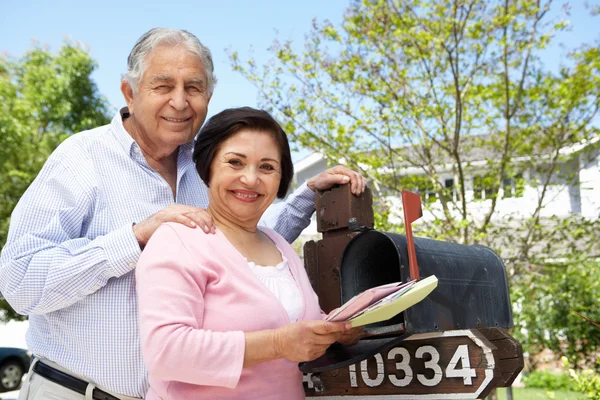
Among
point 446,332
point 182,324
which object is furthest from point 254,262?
point 446,332

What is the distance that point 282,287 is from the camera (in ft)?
5.70

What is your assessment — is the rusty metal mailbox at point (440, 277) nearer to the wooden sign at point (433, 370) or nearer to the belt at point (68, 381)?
the wooden sign at point (433, 370)

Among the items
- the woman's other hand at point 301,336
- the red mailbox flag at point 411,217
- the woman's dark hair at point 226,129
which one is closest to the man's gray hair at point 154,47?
the woman's dark hair at point 226,129

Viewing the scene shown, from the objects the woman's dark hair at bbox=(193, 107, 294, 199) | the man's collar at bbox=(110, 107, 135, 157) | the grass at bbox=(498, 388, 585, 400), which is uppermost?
the man's collar at bbox=(110, 107, 135, 157)

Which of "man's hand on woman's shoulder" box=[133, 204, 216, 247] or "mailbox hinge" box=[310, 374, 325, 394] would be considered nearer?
"man's hand on woman's shoulder" box=[133, 204, 216, 247]

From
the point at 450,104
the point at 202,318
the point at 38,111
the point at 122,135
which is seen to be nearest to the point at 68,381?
the point at 202,318

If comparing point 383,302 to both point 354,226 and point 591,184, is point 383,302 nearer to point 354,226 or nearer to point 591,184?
point 354,226

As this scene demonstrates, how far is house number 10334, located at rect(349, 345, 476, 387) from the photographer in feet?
6.07

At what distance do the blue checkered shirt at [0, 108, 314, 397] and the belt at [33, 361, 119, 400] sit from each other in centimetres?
4

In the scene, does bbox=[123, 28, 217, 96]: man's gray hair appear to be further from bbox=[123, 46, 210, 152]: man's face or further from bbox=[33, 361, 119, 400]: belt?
bbox=[33, 361, 119, 400]: belt

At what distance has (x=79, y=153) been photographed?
198 centimetres

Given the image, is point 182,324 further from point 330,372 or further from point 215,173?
point 330,372

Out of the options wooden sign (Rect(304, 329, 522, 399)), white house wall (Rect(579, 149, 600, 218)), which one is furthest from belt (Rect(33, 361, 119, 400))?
Answer: white house wall (Rect(579, 149, 600, 218))

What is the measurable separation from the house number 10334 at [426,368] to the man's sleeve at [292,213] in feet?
2.02
